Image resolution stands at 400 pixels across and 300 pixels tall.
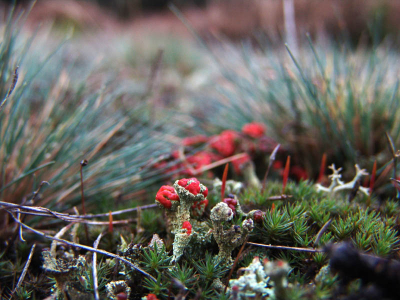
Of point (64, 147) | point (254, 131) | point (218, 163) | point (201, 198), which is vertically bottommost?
point (218, 163)

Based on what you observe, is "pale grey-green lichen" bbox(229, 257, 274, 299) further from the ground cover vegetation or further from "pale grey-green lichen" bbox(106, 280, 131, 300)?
"pale grey-green lichen" bbox(106, 280, 131, 300)

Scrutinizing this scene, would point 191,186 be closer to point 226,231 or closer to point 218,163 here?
point 226,231

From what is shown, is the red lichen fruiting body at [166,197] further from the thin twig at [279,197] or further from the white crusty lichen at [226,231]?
the thin twig at [279,197]

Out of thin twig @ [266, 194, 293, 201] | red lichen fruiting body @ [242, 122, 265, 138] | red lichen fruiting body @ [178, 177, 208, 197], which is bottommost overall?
thin twig @ [266, 194, 293, 201]

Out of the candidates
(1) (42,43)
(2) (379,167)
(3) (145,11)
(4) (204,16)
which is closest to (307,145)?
(2) (379,167)

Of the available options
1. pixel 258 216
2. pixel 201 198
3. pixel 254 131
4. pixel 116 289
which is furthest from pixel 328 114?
pixel 116 289

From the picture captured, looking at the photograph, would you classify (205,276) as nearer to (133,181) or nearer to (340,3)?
(133,181)

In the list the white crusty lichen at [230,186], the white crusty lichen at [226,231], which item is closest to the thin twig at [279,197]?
the white crusty lichen at [230,186]

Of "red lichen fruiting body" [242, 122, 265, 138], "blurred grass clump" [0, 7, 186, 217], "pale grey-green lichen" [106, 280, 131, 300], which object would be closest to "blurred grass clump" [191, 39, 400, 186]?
"red lichen fruiting body" [242, 122, 265, 138]
